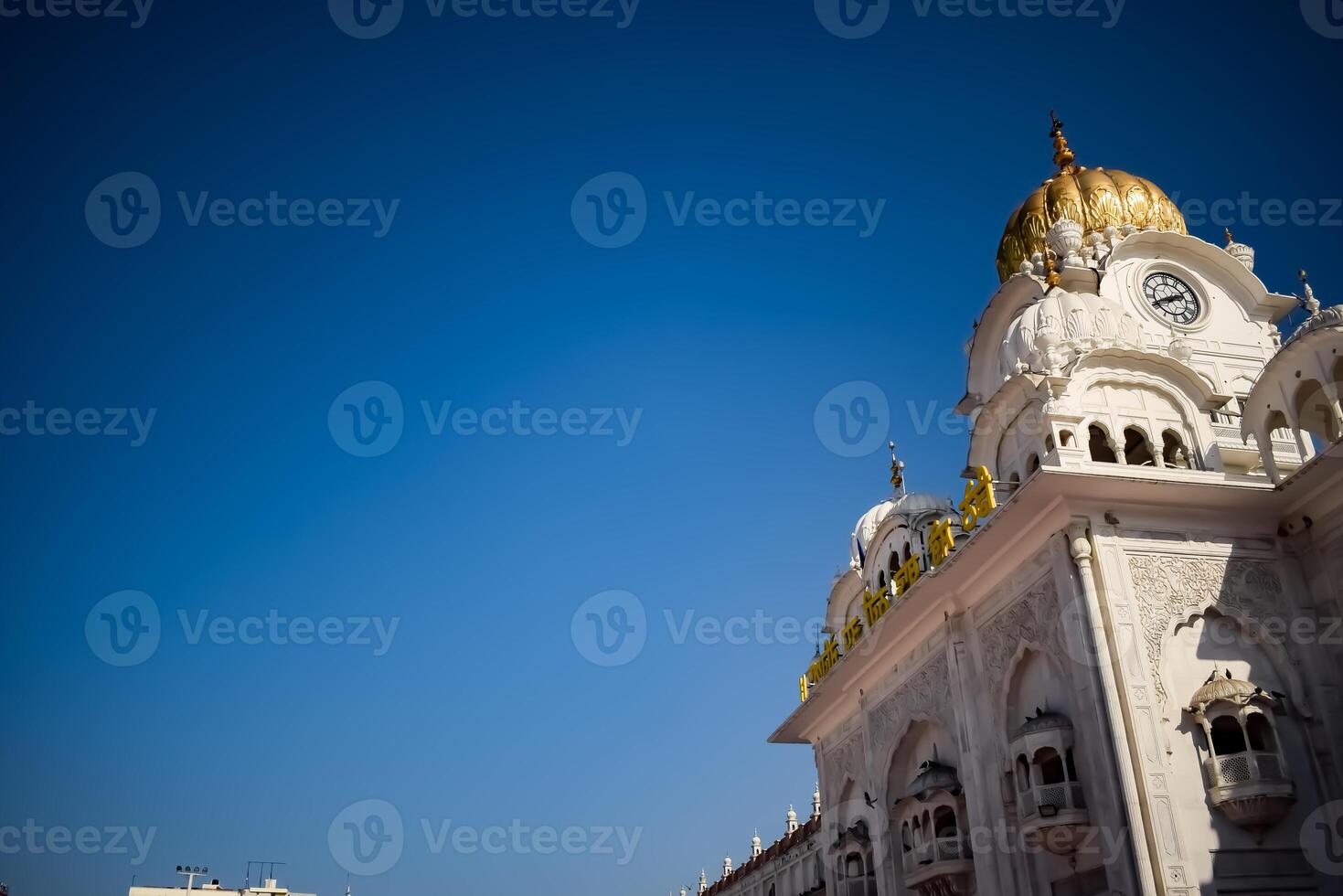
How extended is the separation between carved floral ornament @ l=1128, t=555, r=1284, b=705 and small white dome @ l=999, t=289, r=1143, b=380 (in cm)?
413

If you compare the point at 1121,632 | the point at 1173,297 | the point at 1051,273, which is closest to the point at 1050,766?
the point at 1121,632

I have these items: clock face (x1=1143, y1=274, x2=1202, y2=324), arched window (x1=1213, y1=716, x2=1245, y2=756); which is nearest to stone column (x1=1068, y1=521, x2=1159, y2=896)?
arched window (x1=1213, y1=716, x2=1245, y2=756)

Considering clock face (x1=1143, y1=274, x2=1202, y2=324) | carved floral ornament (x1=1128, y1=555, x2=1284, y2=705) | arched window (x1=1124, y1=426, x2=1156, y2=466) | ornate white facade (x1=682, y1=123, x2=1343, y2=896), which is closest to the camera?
ornate white facade (x1=682, y1=123, x2=1343, y2=896)

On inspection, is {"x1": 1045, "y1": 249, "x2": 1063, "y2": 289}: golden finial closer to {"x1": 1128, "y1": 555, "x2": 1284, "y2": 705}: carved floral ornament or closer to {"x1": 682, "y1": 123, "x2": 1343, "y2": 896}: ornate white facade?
{"x1": 682, "y1": 123, "x2": 1343, "y2": 896}: ornate white facade

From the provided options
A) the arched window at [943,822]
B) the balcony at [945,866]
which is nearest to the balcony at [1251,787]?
the balcony at [945,866]

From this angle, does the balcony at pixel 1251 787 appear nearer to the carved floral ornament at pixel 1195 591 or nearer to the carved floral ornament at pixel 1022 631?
the carved floral ornament at pixel 1195 591

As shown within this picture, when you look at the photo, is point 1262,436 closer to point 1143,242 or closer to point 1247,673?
point 1247,673

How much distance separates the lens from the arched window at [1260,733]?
14.2 metres

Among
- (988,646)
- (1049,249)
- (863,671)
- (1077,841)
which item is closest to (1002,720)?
(988,646)

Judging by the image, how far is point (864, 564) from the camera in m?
22.2

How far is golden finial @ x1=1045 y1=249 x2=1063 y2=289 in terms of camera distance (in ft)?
64.8

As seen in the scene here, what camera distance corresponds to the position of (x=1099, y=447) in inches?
698

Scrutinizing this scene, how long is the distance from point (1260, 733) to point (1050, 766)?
2.52 meters

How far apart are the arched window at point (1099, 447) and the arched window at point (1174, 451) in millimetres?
780
